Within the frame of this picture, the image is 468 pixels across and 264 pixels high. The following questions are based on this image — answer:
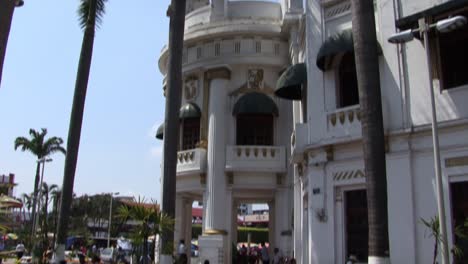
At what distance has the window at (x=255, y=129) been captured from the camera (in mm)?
25766

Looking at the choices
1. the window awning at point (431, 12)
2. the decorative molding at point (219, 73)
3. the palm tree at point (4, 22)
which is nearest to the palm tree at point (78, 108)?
the decorative molding at point (219, 73)

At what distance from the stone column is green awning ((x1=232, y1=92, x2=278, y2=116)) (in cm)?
97

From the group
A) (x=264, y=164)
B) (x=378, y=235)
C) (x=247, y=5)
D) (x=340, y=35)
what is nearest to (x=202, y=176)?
(x=264, y=164)

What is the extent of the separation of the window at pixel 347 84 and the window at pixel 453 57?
9.49 ft

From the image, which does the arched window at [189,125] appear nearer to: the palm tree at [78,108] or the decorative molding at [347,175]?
the palm tree at [78,108]

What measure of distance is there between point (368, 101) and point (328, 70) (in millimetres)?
5475

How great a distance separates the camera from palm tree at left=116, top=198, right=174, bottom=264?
13.3 metres

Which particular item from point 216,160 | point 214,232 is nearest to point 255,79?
point 216,160

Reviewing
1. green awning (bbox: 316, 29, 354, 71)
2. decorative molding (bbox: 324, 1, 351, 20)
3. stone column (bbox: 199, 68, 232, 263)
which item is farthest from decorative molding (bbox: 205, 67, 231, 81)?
green awning (bbox: 316, 29, 354, 71)

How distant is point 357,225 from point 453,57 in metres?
5.67

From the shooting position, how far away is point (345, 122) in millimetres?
16453

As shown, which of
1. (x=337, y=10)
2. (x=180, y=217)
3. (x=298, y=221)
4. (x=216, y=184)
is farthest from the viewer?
(x=180, y=217)

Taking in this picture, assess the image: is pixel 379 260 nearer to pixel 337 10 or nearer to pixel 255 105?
pixel 337 10

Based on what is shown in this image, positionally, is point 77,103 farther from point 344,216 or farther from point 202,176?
point 344,216
